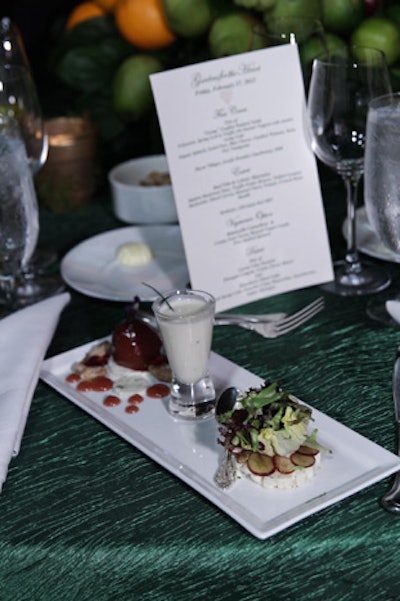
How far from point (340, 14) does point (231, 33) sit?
0.15m

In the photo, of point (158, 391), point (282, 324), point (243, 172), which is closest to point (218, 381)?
point (158, 391)

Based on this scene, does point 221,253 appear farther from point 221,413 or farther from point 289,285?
point 221,413

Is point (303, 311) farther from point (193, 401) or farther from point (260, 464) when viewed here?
point (260, 464)

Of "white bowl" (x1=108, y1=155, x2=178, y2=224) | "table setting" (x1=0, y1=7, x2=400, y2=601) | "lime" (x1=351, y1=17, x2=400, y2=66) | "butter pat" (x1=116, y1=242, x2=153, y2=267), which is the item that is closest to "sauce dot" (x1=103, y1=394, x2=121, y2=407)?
"table setting" (x1=0, y1=7, x2=400, y2=601)

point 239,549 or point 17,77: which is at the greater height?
point 17,77

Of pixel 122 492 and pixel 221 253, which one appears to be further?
pixel 221 253

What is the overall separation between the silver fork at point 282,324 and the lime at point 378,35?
416mm

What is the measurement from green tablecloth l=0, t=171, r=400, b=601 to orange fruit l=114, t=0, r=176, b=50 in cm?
72

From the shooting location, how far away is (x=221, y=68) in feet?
3.68

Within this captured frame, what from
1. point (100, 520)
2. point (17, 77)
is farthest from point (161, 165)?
point (100, 520)

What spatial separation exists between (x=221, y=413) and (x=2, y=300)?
0.47 meters

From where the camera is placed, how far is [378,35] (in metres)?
1.36

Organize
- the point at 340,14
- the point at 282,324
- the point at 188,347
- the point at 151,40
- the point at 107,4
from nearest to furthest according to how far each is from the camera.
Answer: the point at 188,347, the point at 282,324, the point at 340,14, the point at 151,40, the point at 107,4

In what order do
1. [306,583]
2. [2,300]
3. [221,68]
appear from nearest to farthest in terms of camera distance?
1. [306,583]
2. [221,68]
3. [2,300]
